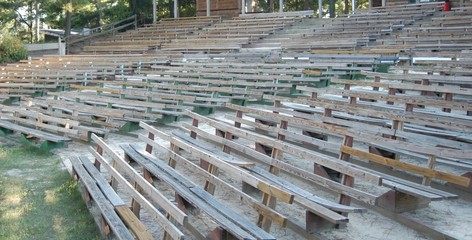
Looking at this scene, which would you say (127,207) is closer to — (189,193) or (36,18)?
(189,193)

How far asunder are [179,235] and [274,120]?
455 cm

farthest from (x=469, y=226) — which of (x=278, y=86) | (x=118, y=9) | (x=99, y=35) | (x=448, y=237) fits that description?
(x=118, y=9)

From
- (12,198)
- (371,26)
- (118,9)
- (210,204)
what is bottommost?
(12,198)

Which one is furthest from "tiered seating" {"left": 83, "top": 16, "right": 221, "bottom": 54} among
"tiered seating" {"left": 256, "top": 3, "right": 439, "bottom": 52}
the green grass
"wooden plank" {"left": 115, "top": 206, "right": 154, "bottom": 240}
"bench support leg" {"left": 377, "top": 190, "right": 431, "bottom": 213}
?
"bench support leg" {"left": 377, "top": 190, "right": 431, "bottom": 213}

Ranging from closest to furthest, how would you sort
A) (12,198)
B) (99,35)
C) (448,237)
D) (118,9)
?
(448,237) < (12,198) < (99,35) < (118,9)

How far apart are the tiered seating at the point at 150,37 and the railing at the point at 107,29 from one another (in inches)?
72.0

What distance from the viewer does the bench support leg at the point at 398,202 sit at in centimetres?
508

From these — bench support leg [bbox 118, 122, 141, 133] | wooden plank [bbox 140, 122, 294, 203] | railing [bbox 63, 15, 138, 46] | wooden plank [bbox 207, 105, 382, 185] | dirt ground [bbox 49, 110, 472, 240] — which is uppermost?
railing [bbox 63, 15, 138, 46]

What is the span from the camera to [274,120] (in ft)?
26.8

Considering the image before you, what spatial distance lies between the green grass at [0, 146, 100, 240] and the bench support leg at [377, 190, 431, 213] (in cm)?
287

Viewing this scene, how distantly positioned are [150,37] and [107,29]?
30.2 ft

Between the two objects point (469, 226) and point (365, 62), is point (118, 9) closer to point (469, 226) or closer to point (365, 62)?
point (365, 62)

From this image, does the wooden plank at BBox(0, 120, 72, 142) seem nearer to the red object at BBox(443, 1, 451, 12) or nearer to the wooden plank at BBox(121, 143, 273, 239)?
the wooden plank at BBox(121, 143, 273, 239)

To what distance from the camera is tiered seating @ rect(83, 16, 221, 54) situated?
26.3 m
